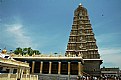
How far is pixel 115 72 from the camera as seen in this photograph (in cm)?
6994

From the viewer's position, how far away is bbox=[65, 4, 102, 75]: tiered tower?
55584mm

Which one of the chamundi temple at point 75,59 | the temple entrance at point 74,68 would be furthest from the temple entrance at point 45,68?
the temple entrance at point 74,68

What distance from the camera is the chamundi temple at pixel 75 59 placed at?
42.1 m

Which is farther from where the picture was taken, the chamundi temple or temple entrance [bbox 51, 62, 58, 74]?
temple entrance [bbox 51, 62, 58, 74]

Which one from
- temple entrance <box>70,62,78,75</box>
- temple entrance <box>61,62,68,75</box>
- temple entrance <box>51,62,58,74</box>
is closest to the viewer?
temple entrance <box>70,62,78,75</box>

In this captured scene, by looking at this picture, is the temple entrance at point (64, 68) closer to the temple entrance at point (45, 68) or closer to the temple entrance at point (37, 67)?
the temple entrance at point (45, 68)

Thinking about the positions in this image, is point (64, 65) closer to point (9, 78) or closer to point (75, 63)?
point (75, 63)

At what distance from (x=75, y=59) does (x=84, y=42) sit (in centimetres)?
1768

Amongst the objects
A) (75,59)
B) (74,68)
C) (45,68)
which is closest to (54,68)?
(45,68)

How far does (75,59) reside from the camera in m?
41.5

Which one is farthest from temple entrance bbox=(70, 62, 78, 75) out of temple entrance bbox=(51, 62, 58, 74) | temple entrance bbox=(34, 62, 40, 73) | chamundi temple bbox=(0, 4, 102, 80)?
temple entrance bbox=(34, 62, 40, 73)

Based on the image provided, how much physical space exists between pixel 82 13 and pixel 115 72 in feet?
108

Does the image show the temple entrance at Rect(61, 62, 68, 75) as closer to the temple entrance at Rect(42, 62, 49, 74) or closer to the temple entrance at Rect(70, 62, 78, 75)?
the temple entrance at Rect(70, 62, 78, 75)

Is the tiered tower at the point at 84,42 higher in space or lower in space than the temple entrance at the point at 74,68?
higher
